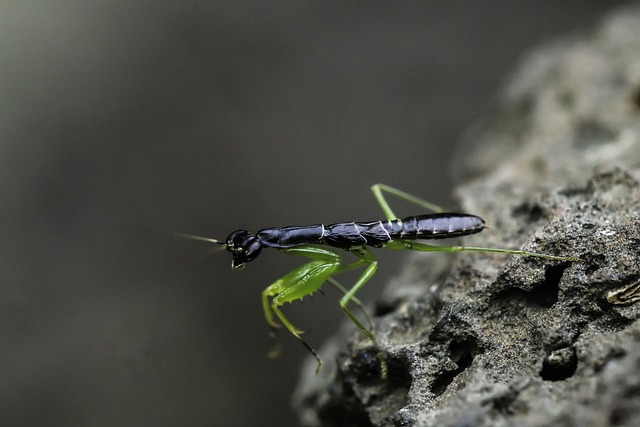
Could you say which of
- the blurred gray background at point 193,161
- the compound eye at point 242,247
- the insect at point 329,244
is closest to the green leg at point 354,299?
the insect at point 329,244

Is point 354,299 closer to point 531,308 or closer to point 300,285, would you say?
point 300,285

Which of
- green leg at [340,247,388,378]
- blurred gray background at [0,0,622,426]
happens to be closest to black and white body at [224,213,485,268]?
green leg at [340,247,388,378]

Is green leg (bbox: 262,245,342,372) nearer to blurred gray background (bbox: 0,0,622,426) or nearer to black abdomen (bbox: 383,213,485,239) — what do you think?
black abdomen (bbox: 383,213,485,239)

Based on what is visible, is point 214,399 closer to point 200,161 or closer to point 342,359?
point 342,359

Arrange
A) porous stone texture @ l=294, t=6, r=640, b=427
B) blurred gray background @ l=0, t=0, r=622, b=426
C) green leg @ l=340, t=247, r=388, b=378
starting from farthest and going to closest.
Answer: blurred gray background @ l=0, t=0, r=622, b=426
green leg @ l=340, t=247, r=388, b=378
porous stone texture @ l=294, t=6, r=640, b=427

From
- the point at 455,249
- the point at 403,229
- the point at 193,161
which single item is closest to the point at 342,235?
the point at 403,229

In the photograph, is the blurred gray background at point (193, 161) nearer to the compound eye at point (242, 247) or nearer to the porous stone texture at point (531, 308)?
the compound eye at point (242, 247)

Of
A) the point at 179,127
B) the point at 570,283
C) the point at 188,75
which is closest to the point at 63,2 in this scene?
the point at 188,75
